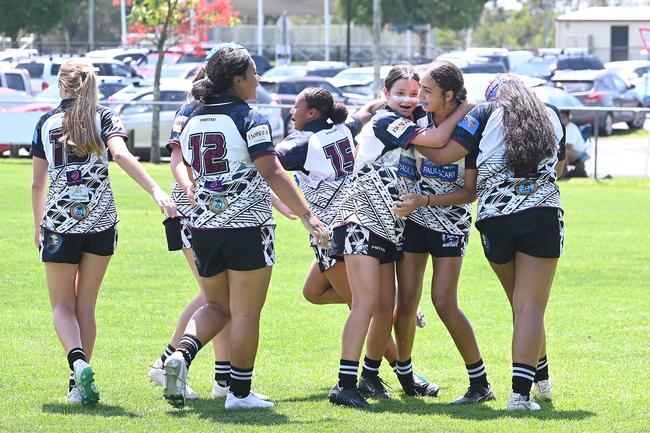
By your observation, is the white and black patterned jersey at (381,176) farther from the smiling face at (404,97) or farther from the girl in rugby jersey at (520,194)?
the girl in rugby jersey at (520,194)

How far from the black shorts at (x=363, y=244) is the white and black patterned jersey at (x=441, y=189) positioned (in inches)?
9.4

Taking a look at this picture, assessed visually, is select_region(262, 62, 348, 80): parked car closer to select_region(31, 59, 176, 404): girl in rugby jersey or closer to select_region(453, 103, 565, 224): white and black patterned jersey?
select_region(31, 59, 176, 404): girl in rugby jersey

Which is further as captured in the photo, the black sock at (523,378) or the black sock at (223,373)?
the black sock at (223,373)

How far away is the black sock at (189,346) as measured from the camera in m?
6.47

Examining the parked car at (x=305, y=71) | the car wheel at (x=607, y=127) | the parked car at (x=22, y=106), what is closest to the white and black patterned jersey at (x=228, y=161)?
the parked car at (x=22, y=106)

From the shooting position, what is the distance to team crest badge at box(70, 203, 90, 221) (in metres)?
6.81

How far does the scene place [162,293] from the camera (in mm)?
11031

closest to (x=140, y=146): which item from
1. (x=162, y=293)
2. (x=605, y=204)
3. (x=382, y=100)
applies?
(x=605, y=204)

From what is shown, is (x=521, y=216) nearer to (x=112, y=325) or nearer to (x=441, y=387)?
(x=441, y=387)

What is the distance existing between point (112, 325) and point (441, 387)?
3105 mm

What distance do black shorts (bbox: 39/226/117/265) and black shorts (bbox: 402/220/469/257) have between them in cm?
173

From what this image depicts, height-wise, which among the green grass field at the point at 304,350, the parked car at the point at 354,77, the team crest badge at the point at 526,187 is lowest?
the green grass field at the point at 304,350

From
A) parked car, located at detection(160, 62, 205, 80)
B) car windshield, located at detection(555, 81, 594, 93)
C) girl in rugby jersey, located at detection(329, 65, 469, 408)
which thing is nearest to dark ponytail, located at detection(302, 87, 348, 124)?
girl in rugby jersey, located at detection(329, 65, 469, 408)

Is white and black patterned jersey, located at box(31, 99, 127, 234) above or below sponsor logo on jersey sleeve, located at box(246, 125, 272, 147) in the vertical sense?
below
